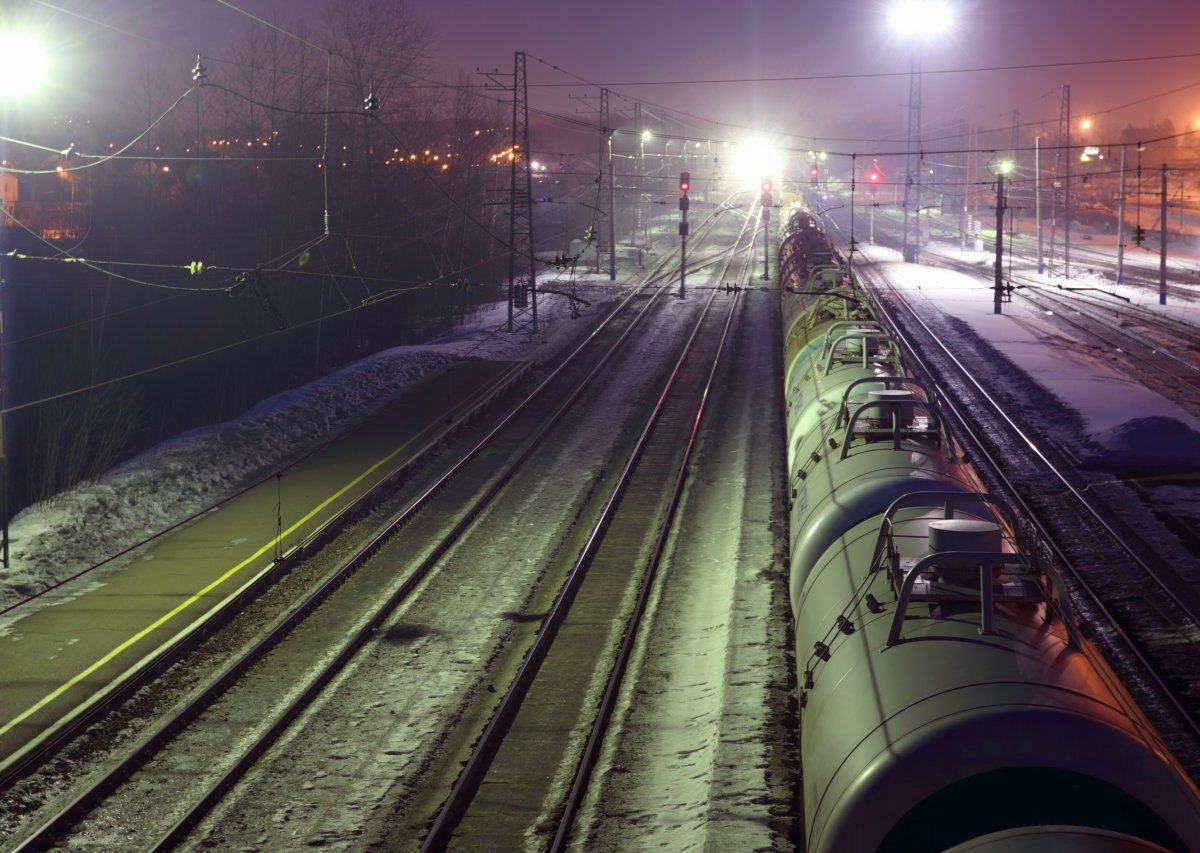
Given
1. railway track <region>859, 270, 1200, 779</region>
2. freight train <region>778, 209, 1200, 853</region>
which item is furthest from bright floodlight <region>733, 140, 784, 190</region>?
freight train <region>778, 209, 1200, 853</region>

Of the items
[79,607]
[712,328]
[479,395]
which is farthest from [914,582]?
[712,328]

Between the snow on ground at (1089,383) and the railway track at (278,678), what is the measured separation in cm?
1276

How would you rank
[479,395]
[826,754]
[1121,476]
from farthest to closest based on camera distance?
[479,395] < [1121,476] < [826,754]

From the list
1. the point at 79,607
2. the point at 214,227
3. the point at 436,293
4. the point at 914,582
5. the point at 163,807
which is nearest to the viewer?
the point at 914,582

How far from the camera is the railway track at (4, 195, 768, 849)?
10.2 m

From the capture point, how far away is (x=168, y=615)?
15.2 meters

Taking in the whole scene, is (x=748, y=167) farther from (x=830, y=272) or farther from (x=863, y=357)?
(x=863, y=357)

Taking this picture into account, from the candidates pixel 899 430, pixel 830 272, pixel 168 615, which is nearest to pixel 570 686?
pixel 899 430

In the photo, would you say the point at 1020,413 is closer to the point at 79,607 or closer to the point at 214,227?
the point at 79,607

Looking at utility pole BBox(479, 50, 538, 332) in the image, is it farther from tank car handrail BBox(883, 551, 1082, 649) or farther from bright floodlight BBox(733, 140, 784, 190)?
bright floodlight BBox(733, 140, 784, 190)

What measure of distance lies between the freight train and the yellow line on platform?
8.49m

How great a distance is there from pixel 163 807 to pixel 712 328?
34.3 m

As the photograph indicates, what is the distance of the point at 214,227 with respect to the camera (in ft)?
138

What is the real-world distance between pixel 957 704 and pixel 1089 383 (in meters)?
27.7
